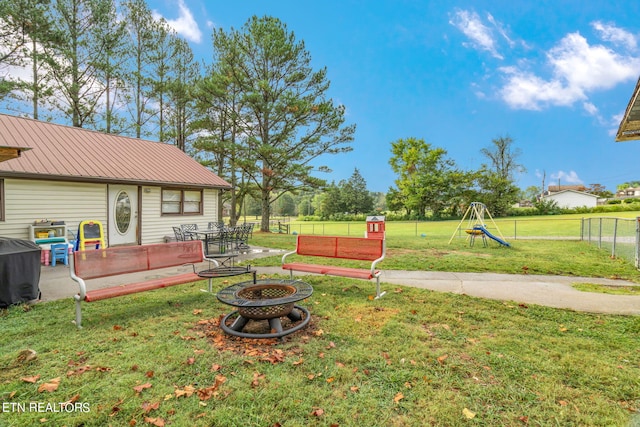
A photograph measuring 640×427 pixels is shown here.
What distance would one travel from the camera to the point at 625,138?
6633 mm

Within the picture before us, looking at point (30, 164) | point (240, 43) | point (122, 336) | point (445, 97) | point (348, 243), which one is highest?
point (445, 97)

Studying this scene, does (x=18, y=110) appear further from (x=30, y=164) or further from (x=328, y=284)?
(x=328, y=284)

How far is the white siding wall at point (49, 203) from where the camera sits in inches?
338

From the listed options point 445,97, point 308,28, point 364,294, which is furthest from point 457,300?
point 445,97

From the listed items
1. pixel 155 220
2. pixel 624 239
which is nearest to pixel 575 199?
pixel 624 239

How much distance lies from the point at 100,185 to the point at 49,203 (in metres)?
1.54

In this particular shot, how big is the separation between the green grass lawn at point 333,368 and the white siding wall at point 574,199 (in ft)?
256

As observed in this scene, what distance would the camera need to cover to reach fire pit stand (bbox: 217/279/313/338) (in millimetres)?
3477

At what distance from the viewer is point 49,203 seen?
9281 millimetres

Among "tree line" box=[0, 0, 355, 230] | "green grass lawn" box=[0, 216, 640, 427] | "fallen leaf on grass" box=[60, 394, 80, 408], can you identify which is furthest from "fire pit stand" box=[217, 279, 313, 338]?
"tree line" box=[0, 0, 355, 230]

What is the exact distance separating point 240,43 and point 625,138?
19935 millimetres

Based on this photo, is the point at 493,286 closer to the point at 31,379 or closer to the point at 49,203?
the point at 31,379

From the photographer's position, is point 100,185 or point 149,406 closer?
point 149,406

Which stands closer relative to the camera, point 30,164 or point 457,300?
point 457,300
